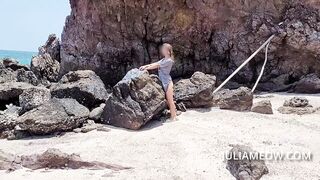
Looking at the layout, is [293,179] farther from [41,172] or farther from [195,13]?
[195,13]

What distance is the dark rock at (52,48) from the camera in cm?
2117

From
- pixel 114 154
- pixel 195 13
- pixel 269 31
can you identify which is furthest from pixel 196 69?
pixel 114 154

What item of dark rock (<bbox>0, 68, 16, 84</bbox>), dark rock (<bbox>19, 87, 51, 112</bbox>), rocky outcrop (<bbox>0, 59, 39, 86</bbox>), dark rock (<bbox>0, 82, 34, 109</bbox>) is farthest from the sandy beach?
dark rock (<bbox>0, 68, 16, 84</bbox>)

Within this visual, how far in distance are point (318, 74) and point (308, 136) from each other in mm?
5948

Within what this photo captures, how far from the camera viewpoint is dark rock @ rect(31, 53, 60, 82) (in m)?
18.5

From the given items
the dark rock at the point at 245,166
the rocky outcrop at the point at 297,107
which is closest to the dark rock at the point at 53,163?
the dark rock at the point at 245,166

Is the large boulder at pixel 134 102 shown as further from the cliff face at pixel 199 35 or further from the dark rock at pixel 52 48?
the dark rock at pixel 52 48

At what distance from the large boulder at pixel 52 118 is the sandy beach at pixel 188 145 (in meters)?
0.24

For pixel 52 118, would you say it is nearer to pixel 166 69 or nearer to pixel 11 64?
pixel 166 69

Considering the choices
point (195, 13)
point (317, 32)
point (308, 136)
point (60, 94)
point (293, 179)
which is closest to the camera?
point (293, 179)

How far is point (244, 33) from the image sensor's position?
44.7ft

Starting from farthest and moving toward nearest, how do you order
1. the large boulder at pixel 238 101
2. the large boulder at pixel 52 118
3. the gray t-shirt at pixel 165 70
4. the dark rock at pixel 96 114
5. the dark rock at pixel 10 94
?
the dark rock at pixel 10 94 < the large boulder at pixel 238 101 < the gray t-shirt at pixel 165 70 < the dark rock at pixel 96 114 < the large boulder at pixel 52 118

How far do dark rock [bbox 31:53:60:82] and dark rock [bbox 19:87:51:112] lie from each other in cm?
927

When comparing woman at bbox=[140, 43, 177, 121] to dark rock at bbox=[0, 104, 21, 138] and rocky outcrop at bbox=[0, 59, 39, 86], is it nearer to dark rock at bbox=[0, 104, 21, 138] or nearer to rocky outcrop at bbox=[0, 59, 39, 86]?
dark rock at bbox=[0, 104, 21, 138]
